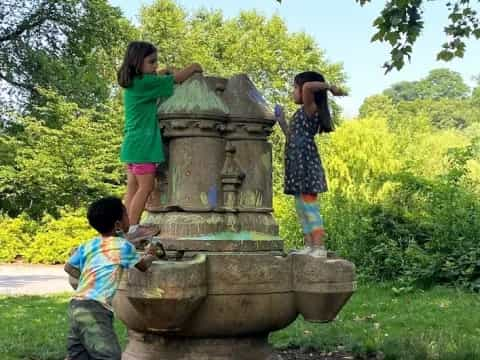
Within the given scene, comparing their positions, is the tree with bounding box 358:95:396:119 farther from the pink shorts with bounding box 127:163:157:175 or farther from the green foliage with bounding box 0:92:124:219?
the pink shorts with bounding box 127:163:157:175

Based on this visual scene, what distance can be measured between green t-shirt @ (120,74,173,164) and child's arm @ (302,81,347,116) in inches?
45.1

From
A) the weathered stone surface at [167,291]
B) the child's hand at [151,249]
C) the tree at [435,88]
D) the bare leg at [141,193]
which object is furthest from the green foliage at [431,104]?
the weathered stone surface at [167,291]

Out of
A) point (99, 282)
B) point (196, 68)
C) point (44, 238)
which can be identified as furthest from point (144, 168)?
point (44, 238)

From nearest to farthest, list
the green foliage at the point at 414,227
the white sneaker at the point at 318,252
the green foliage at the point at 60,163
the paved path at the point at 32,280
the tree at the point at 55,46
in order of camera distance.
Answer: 1. the white sneaker at the point at 318,252
2. the green foliage at the point at 414,227
3. the paved path at the point at 32,280
4. the green foliage at the point at 60,163
5. the tree at the point at 55,46

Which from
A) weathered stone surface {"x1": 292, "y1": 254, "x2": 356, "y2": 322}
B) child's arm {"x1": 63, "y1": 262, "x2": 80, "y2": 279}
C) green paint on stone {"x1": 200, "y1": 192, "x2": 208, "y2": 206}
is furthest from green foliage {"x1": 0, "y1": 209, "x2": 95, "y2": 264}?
child's arm {"x1": 63, "y1": 262, "x2": 80, "y2": 279}

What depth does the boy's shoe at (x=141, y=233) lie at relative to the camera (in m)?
5.51

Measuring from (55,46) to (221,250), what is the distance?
23405mm

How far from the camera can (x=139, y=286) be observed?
5.02 m

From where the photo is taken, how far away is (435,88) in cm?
8875

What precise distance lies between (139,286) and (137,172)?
1.05 meters

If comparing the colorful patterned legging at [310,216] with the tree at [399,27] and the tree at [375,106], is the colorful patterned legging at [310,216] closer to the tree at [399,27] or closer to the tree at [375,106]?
the tree at [399,27]

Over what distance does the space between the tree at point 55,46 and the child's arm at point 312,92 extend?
70.0ft

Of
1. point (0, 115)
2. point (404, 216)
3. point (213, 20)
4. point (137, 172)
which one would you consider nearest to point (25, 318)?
point (137, 172)

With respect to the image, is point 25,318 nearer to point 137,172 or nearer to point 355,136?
point 137,172
